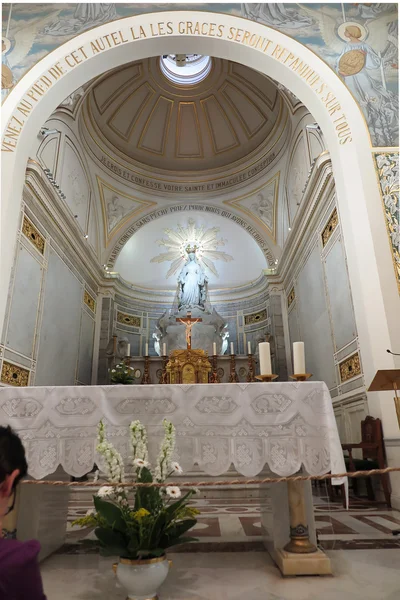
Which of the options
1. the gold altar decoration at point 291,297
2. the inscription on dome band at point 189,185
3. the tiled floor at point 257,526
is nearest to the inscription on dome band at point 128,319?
the inscription on dome band at point 189,185

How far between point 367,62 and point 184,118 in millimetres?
7286

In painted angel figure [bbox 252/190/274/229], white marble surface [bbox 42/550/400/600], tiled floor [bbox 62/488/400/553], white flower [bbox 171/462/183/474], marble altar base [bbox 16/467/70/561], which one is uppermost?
painted angel figure [bbox 252/190/274/229]

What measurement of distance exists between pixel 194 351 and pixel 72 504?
4.53 meters

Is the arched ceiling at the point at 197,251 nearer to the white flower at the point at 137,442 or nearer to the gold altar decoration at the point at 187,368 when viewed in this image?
the gold altar decoration at the point at 187,368

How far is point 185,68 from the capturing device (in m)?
12.4

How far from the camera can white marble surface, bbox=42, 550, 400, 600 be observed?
2.13 meters

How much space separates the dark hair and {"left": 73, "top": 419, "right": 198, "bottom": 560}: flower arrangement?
1.10 metres

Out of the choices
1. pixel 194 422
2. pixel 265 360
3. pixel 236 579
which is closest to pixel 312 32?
pixel 265 360

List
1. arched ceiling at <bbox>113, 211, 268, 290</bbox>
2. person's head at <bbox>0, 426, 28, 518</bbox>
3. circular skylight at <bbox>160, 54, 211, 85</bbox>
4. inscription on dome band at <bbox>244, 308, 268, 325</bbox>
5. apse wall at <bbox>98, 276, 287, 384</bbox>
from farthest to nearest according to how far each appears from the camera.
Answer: arched ceiling at <bbox>113, 211, 268, 290</bbox>, inscription on dome band at <bbox>244, 308, 268, 325</bbox>, circular skylight at <bbox>160, 54, 211, 85</bbox>, apse wall at <bbox>98, 276, 287, 384</bbox>, person's head at <bbox>0, 426, 28, 518</bbox>

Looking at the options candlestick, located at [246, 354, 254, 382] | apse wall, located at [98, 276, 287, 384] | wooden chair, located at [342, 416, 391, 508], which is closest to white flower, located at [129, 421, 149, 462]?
wooden chair, located at [342, 416, 391, 508]

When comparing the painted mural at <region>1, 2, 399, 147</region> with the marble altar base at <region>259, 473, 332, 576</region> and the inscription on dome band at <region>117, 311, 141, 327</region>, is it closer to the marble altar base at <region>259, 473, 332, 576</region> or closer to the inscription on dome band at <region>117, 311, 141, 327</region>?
the marble altar base at <region>259, 473, 332, 576</region>

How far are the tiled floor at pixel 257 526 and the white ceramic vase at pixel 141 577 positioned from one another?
0.95 meters

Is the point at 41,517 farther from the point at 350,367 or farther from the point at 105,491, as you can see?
the point at 350,367


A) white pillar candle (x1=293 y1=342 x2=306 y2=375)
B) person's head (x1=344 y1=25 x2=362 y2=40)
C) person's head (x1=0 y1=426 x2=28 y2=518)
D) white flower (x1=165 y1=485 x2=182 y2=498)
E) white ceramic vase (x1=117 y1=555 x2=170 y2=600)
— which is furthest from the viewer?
person's head (x1=344 y1=25 x2=362 y2=40)
